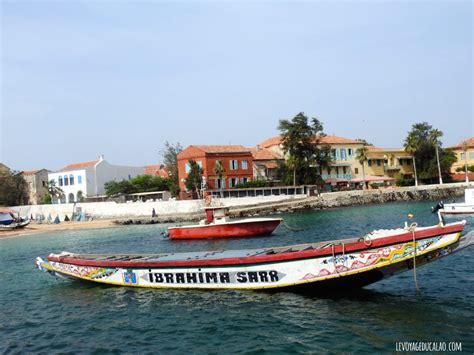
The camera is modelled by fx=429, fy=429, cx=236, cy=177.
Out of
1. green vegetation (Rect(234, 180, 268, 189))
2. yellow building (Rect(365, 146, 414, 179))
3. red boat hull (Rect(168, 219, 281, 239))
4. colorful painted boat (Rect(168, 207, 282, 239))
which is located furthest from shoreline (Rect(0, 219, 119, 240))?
yellow building (Rect(365, 146, 414, 179))

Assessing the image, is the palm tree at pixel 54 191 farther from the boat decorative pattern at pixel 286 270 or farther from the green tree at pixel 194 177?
the boat decorative pattern at pixel 286 270

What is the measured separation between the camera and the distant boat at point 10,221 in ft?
181

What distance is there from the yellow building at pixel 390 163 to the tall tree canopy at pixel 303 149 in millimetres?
13093

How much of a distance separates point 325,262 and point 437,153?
6974cm

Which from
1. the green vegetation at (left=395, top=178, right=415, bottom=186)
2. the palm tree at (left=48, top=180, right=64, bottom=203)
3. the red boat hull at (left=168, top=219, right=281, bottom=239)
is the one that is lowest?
the red boat hull at (left=168, top=219, right=281, bottom=239)

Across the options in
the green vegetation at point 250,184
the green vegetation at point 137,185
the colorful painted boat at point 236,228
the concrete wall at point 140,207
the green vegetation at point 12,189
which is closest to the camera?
the colorful painted boat at point 236,228

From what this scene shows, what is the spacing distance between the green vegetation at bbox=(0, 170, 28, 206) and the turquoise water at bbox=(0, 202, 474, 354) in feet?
229

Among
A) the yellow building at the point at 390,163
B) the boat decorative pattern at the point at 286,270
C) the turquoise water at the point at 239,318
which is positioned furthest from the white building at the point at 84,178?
the boat decorative pattern at the point at 286,270

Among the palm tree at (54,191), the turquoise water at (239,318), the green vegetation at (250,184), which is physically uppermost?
the palm tree at (54,191)

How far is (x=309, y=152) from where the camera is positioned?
72.0 metres

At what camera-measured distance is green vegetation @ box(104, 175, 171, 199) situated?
71250 mm

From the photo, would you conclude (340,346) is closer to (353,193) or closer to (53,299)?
(53,299)

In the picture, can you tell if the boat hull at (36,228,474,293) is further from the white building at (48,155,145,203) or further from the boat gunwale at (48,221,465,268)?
the white building at (48,155,145,203)

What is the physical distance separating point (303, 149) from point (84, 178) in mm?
37702
